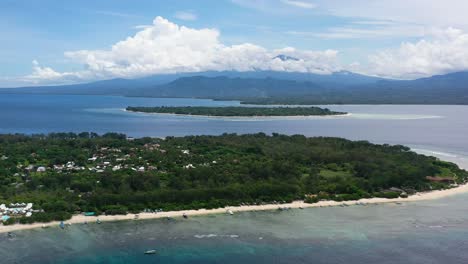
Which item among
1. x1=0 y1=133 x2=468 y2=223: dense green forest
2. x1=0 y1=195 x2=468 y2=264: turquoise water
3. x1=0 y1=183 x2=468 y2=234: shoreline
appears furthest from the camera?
x1=0 y1=133 x2=468 y2=223: dense green forest

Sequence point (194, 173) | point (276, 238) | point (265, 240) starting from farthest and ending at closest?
point (194, 173)
point (276, 238)
point (265, 240)

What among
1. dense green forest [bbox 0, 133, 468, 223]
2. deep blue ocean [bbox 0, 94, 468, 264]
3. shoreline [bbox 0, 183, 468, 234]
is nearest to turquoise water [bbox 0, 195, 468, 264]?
deep blue ocean [bbox 0, 94, 468, 264]

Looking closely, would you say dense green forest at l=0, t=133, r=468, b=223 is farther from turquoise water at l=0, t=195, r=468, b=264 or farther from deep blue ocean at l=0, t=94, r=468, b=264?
turquoise water at l=0, t=195, r=468, b=264

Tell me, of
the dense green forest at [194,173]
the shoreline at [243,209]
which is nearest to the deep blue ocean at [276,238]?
the shoreline at [243,209]

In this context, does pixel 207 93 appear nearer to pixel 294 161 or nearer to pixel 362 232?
pixel 294 161

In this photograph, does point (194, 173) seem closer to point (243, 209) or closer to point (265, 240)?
point (243, 209)

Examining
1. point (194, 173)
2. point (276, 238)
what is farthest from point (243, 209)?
point (194, 173)

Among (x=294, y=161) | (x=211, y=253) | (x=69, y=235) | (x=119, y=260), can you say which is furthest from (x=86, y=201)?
(x=294, y=161)

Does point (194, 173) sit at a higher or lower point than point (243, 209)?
higher
